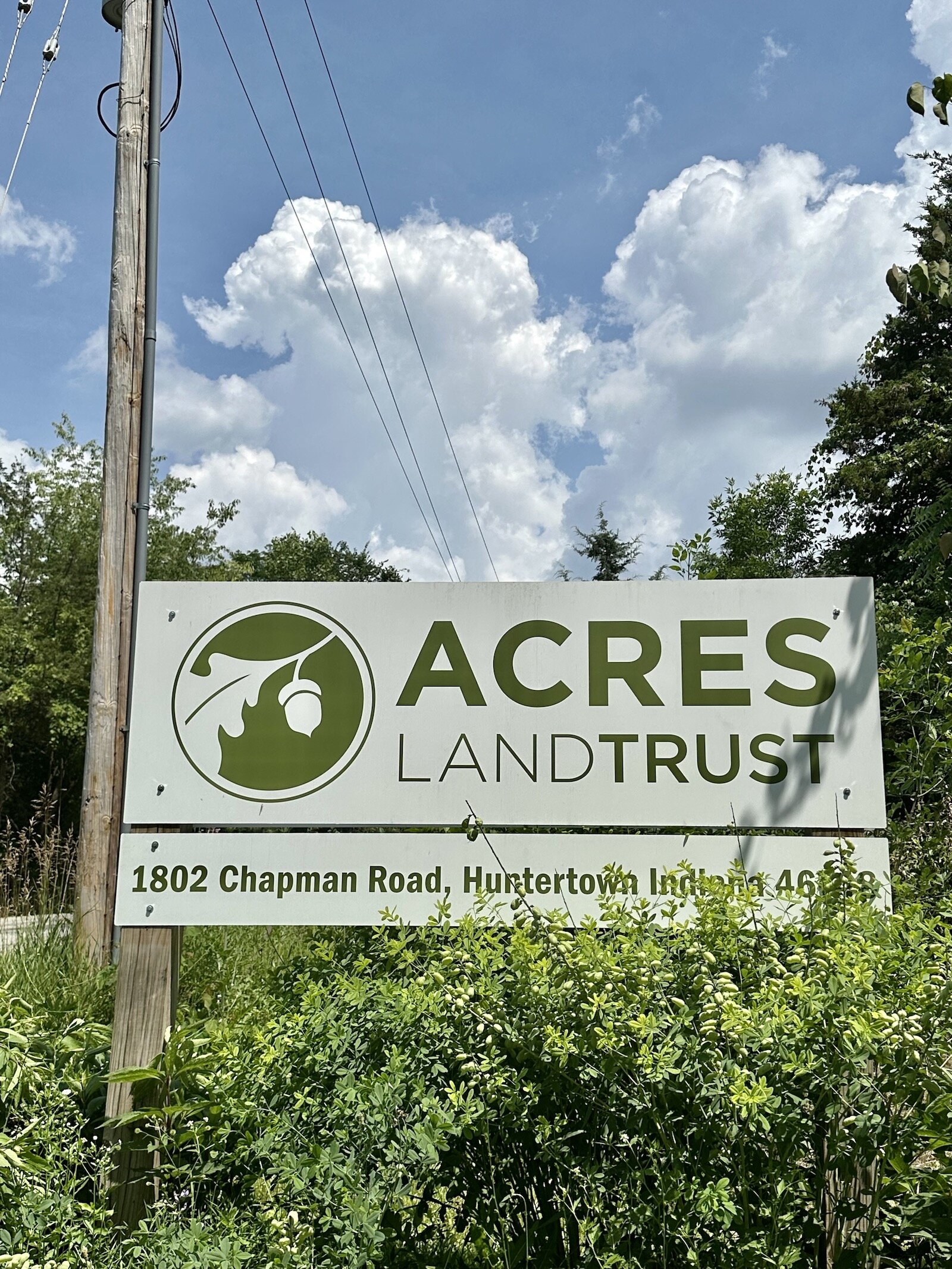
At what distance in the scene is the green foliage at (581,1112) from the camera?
6.47ft

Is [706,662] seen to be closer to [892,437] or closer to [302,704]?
[302,704]

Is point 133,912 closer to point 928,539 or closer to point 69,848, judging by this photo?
point 69,848

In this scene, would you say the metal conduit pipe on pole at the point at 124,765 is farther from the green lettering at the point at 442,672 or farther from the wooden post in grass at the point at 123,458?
the green lettering at the point at 442,672

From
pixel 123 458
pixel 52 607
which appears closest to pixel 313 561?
pixel 52 607

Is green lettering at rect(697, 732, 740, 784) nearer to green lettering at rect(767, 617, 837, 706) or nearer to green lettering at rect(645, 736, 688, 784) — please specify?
green lettering at rect(645, 736, 688, 784)

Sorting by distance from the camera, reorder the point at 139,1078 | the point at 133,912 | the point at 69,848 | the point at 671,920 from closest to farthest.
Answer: the point at 671,920, the point at 139,1078, the point at 133,912, the point at 69,848


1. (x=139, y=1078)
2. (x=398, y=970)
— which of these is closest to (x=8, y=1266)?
(x=139, y=1078)

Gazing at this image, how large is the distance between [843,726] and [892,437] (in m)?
20.1

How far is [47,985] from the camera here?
149 inches

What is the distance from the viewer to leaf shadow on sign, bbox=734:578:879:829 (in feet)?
9.48

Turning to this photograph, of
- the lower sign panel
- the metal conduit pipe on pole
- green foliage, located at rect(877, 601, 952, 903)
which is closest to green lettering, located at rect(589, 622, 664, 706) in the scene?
the lower sign panel

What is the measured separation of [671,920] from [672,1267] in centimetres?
77

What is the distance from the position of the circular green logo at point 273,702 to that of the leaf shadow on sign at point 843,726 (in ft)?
4.39

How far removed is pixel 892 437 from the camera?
20.6 meters
